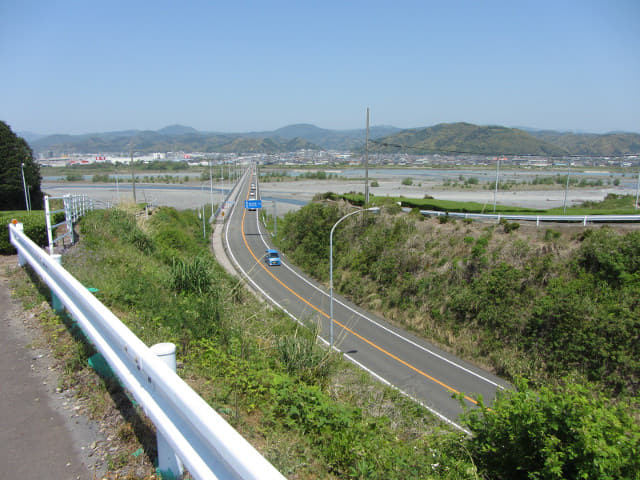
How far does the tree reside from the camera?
49.0 metres

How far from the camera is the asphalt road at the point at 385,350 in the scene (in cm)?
→ 1867

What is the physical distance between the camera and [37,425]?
3.60 m

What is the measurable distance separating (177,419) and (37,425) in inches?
72.7

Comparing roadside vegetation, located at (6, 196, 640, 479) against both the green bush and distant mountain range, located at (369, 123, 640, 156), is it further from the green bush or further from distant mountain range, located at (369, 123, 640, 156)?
distant mountain range, located at (369, 123, 640, 156)

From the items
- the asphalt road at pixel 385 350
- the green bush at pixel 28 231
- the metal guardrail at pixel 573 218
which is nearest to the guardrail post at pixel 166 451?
the asphalt road at pixel 385 350

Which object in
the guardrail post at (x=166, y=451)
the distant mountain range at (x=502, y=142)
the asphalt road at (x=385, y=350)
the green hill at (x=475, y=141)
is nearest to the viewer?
the guardrail post at (x=166, y=451)

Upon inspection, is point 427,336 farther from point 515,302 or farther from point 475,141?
point 475,141

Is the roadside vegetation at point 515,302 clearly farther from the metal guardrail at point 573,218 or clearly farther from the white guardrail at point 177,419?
the white guardrail at point 177,419

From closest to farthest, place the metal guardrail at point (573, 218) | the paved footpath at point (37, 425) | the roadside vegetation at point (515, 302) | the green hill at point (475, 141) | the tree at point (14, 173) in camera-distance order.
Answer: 1. the paved footpath at point (37, 425)
2. the roadside vegetation at point (515, 302)
3. the metal guardrail at point (573, 218)
4. the tree at point (14, 173)
5. the green hill at point (475, 141)

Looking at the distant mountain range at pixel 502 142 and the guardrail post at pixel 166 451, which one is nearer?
the guardrail post at pixel 166 451

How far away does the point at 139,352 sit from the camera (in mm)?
3037

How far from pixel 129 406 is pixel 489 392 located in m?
18.9

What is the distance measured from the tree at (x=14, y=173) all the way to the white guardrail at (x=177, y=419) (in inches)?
2241

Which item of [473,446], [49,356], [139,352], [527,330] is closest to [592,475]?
[473,446]
